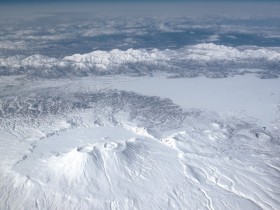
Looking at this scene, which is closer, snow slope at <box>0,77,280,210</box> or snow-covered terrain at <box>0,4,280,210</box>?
snow slope at <box>0,77,280,210</box>

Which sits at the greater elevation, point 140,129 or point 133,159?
point 133,159

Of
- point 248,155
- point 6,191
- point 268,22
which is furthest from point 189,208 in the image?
point 268,22

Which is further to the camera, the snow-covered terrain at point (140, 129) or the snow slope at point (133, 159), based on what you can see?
the snow-covered terrain at point (140, 129)

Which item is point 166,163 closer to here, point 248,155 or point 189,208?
point 189,208

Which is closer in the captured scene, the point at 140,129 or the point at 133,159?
the point at 133,159

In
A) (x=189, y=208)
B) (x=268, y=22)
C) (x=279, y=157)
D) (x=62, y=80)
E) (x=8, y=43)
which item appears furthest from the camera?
(x=268, y=22)

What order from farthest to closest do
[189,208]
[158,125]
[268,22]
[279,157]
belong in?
1. [268,22]
2. [158,125]
3. [279,157]
4. [189,208]

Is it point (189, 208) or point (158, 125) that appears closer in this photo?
point (189, 208)
